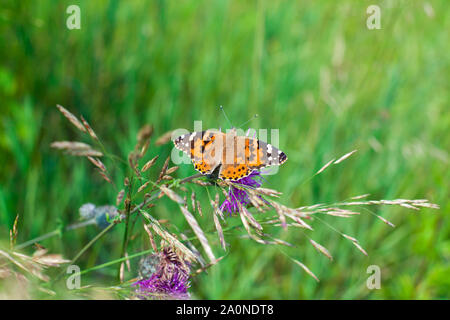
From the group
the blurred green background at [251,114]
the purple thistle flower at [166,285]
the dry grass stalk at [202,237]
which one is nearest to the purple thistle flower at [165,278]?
the purple thistle flower at [166,285]

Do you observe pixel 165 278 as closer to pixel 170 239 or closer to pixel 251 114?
pixel 170 239

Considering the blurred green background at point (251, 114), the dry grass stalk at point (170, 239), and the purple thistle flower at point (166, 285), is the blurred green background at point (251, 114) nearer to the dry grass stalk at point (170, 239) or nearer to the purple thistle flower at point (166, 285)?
the purple thistle flower at point (166, 285)

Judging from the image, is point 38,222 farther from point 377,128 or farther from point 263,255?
point 377,128

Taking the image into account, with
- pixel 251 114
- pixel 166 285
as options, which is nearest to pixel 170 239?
pixel 166 285

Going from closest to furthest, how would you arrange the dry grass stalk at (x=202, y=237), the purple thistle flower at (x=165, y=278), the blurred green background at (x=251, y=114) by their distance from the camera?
the dry grass stalk at (x=202, y=237) → the purple thistle flower at (x=165, y=278) → the blurred green background at (x=251, y=114)

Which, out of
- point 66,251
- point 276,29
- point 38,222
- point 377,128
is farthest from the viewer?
point 276,29

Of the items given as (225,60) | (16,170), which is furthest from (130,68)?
(16,170)
